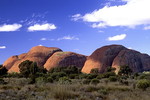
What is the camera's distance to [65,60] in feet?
424

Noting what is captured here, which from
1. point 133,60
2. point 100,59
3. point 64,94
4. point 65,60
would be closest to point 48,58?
point 65,60

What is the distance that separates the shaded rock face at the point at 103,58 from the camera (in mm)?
116225

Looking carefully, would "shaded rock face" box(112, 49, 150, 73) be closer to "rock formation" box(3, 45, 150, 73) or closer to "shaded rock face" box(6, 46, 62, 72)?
"rock formation" box(3, 45, 150, 73)

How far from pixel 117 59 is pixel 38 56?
46560mm

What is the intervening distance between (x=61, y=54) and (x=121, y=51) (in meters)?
33.2

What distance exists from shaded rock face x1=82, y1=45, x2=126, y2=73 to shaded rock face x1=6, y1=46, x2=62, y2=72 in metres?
26.9

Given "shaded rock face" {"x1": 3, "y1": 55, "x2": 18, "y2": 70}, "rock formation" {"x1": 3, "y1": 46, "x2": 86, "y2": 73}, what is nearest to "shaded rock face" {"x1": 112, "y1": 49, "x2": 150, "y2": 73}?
"rock formation" {"x1": 3, "y1": 46, "x2": 86, "y2": 73}

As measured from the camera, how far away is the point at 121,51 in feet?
390

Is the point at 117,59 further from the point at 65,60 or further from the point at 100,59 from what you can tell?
the point at 65,60

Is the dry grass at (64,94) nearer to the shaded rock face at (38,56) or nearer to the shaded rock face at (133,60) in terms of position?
the shaded rock face at (133,60)

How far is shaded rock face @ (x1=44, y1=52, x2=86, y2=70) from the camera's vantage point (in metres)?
129

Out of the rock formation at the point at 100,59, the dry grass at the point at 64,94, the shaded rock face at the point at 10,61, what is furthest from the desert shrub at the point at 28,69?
the shaded rock face at the point at 10,61

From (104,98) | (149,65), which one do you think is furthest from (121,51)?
(104,98)

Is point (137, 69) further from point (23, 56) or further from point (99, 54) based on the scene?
point (23, 56)
